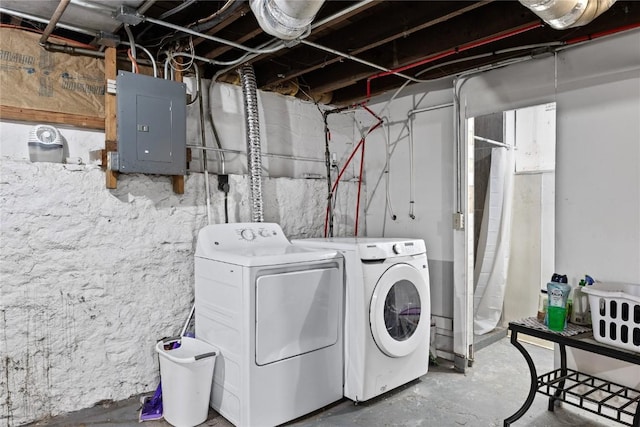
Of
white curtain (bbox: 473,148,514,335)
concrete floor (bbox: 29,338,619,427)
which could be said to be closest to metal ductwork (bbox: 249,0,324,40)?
concrete floor (bbox: 29,338,619,427)

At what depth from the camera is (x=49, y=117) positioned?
230 cm

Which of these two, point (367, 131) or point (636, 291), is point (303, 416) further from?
point (367, 131)

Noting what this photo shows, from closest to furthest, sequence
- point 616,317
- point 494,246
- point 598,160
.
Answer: point 616,317 → point 598,160 → point 494,246

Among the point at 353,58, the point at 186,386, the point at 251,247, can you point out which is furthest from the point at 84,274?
the point at 353,58

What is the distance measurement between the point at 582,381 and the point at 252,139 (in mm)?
2543

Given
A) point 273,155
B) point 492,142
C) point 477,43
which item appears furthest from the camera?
point 492,142

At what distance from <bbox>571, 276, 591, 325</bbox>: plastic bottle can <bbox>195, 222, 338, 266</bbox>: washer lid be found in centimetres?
138

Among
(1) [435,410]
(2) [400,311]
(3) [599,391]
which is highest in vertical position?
(2) [400,311]

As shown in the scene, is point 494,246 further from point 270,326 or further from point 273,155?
point 270,326

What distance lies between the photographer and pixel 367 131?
3924mm

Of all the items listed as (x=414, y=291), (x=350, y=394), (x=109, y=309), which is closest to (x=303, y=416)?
(x=350, y=394)

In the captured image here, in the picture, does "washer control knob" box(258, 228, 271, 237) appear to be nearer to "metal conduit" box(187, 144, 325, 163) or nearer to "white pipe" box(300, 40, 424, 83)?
"metal conduit" box(187, 144, 325, 163)

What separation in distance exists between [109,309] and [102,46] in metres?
1.61

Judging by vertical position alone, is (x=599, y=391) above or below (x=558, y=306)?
below
